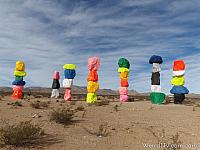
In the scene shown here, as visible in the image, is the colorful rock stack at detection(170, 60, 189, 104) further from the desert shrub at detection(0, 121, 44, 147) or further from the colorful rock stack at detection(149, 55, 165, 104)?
the desert shrub at detection(0, 121, 44, 147)

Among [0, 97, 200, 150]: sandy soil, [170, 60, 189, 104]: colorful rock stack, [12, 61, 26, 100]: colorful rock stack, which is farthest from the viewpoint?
[12, 61, 26, 100]: colorful rock stack

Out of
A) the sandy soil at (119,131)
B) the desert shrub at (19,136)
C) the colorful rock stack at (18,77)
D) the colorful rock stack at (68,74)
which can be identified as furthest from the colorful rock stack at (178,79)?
the desert shrub at (19,136)

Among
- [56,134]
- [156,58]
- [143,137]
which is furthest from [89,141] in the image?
[156,58]

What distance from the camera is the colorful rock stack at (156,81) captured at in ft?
85.6

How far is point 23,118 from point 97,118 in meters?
3.63

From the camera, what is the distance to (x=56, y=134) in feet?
40.5

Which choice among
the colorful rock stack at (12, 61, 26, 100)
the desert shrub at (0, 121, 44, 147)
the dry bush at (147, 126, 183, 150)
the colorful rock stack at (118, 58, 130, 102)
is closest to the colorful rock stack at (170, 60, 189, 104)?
the colorful rock stack at (118, 58, 130, 102)

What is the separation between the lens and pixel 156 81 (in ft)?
85.7

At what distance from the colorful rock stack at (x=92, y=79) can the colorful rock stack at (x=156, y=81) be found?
14.8ft

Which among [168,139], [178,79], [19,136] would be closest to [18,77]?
[178,79]

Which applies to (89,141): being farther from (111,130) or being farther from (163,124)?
(163,124)

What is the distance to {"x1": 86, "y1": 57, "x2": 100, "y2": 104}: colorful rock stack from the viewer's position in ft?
85.0

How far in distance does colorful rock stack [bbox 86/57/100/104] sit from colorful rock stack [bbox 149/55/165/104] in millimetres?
4518

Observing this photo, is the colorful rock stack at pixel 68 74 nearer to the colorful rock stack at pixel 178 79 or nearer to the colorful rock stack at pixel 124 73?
the colorful rock stack at pixel 124 73
